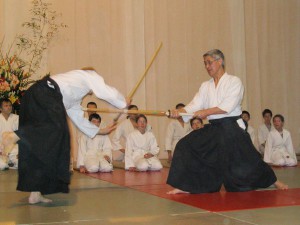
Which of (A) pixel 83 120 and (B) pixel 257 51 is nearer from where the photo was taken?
(A) pixel 83 120

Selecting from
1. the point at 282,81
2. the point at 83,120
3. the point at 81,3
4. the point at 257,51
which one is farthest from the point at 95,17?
the point at 83,120

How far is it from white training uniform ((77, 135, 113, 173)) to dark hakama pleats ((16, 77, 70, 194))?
3.29m

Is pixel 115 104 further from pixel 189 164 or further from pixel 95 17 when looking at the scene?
pixel 95 17

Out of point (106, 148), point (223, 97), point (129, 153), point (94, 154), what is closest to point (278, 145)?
point (129, 153)

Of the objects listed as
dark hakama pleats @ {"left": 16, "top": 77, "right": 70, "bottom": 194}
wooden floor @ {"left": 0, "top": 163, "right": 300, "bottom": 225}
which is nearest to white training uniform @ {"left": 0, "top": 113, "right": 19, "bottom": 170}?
wooden floor @ {"left": 0, "top": 163, "right": 300, "bottom": 225}

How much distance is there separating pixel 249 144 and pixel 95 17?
631cm

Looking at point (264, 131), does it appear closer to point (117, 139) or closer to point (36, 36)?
point (117, 139)

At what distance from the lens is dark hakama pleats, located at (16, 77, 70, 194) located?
4.44 m

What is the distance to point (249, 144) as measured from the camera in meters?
5.30

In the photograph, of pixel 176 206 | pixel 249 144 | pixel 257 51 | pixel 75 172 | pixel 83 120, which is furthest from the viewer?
pixel 257 51

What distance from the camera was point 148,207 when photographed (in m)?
4.53

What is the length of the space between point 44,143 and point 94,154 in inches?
147

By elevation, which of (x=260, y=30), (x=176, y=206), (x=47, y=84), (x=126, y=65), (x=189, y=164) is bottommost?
(x=176, y=206)

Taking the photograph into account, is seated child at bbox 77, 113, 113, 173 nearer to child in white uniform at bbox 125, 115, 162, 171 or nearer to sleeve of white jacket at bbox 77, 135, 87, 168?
sleeve of white jacket at bbox 77, 135, 87, 168
